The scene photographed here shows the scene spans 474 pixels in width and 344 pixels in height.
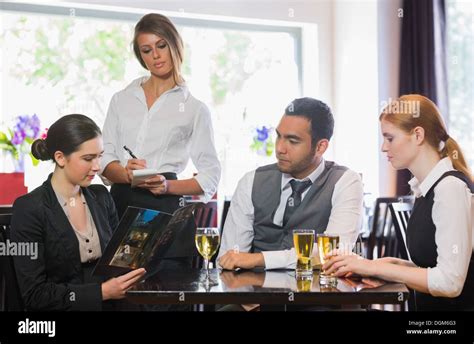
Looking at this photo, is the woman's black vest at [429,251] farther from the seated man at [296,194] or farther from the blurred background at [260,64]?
the blurred background at [260,64]

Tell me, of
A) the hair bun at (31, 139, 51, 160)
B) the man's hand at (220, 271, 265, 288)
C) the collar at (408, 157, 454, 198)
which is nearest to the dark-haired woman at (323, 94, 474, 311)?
the collar at (408, 157, 454, 198)

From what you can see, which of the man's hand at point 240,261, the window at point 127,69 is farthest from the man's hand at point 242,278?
the window at point 127,69

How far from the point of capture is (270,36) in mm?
6121

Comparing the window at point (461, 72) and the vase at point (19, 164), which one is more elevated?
the window at point (461, 72)

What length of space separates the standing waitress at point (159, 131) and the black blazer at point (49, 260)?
47 cm

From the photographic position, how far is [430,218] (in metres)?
1.87

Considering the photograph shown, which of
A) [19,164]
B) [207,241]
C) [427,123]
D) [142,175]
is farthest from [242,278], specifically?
[19,164]

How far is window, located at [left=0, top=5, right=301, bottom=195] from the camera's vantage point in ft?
17.2

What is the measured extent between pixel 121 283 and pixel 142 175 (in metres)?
0.65

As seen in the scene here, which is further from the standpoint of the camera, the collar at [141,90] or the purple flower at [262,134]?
the purple flower at [262,134]

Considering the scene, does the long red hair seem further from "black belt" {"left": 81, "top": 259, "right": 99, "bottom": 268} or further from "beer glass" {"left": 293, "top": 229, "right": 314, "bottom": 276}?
"black belt" {"left": 81, "top": 259, "right": 99, "bottom": 268}

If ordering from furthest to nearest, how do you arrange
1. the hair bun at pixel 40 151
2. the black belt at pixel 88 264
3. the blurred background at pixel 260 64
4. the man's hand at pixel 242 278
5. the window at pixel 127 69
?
the window at pixel 127 69 < the blurred background at pixel 260 64 < the hair bun at pixel 40 151 < the black belt at pixel 88 264 < the man's hand at pixel 242 278

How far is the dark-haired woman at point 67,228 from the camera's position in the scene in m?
1.93

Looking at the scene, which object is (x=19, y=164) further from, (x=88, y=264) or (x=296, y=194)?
(x=296, y=194)
